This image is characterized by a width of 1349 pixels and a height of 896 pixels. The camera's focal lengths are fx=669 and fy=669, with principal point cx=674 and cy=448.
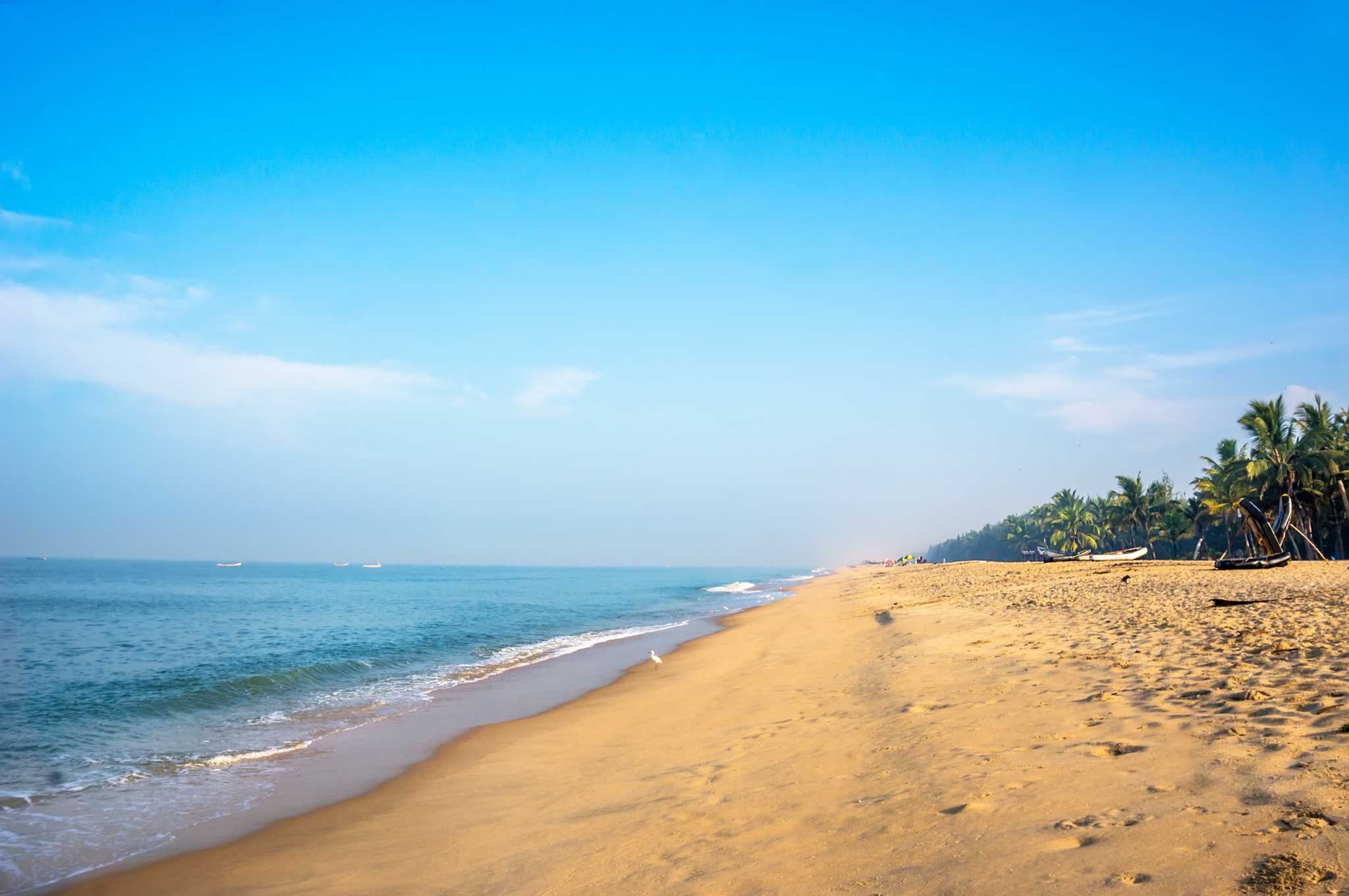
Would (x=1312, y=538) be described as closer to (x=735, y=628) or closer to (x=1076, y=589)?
(x=1076, y=589)

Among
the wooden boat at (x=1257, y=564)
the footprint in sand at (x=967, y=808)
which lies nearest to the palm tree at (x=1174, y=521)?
the wooden boat at (x=1257, y=564)

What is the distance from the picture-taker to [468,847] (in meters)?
7.40

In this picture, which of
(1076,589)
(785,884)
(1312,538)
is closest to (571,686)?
(785,884)

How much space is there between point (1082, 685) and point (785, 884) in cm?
640

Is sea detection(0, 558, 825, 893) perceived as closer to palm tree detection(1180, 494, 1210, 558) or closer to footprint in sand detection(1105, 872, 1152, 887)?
footprint in sand detection(1105, 872, 1152, 887)

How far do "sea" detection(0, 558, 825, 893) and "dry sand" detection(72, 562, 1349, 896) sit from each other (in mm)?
2376

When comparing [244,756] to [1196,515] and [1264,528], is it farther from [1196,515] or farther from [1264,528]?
[1196,515]

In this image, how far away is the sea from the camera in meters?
9.70

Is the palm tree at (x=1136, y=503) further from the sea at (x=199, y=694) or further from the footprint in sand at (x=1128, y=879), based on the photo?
the footprint in sand at (x=1128, y=879)

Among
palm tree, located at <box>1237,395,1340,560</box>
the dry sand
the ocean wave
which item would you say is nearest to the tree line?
palm tree, located at <box>1237,395,1340,560</box>

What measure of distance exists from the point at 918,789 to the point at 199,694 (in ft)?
66.2

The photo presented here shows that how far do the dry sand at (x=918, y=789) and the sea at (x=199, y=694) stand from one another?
2.38m

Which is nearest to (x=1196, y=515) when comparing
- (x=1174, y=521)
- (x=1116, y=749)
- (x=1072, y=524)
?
(x=1174, y=521)

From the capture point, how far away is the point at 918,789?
657cm
